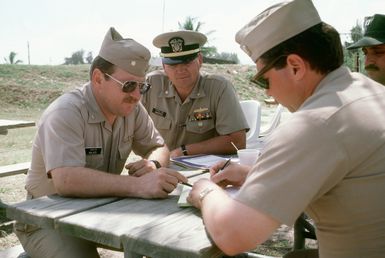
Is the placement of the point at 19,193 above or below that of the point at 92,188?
below

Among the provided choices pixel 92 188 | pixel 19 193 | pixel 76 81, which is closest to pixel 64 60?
pixel 76 81

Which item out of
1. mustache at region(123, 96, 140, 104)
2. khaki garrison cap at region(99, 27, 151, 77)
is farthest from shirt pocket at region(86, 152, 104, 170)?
khaki garrison cap at region(99, 27, 151, 77)

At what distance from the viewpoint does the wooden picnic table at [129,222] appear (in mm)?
1473

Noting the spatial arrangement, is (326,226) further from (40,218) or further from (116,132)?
(116,132)

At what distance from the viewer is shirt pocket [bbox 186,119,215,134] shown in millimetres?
3672

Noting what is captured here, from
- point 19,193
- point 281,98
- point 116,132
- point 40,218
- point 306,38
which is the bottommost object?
point 19,193

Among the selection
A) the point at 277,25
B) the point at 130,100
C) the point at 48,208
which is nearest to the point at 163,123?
the point at 130,100

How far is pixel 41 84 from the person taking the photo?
22281mm

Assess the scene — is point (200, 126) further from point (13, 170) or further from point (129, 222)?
point (13, 170)

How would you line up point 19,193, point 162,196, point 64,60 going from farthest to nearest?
point 64,60, point 19,193, point 162,196

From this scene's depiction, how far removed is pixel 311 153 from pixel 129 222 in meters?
0.72

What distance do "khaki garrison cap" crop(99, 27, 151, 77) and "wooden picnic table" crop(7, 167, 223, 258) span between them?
0.79 meters

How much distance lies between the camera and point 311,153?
1.31 m

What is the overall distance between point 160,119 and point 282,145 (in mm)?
2570
